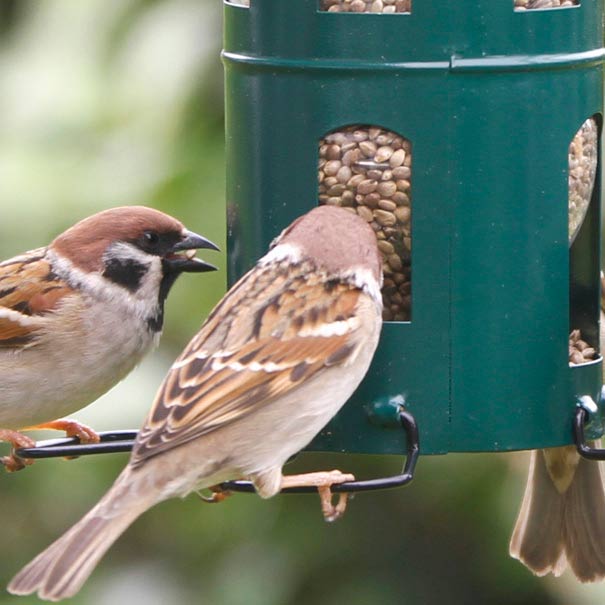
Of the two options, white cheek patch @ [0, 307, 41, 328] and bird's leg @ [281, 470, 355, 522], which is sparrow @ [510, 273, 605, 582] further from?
white cheek patch @ [0, 307, 41, 328]

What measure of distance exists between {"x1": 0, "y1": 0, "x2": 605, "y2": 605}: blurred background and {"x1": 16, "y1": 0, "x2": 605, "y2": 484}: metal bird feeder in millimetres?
1389

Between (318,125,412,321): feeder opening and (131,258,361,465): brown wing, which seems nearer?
(131,258,361,465): brown wing

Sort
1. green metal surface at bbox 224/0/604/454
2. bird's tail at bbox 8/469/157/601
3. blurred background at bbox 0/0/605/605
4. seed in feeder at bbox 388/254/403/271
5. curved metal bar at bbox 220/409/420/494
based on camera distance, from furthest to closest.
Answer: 1. blurred background at bbox 0/0/605/605
2. seed in feeder at bbox 388/254/403/271
3. green metal surface at bbox 224/0/604/454
4. curved metal bar at bbox 220/409/420/494
5. bird's tail at bbox 8/469/157/601

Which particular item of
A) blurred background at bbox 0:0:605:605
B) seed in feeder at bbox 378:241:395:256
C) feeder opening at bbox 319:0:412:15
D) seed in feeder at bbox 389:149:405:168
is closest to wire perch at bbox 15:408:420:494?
seed in feeder at bbox 378:241:395:256

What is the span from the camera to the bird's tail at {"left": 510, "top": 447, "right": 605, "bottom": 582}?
5.16 m

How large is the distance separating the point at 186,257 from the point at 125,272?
0.20 m

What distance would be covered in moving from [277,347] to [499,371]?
0.62m

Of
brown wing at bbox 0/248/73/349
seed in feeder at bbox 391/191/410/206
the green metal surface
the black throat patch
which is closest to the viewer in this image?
the green metal surface

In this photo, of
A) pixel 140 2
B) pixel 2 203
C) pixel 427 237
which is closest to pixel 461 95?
pixel 427 237

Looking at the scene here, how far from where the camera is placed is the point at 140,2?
270 inches

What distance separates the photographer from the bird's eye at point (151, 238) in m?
5.15

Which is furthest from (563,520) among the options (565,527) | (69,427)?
(69,427)

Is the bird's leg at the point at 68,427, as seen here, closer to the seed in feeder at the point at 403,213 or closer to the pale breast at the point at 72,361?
the pale breast at the point at 72,361

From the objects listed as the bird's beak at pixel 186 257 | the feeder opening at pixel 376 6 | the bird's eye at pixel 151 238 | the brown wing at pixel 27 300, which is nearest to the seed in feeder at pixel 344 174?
the feeder opening at pixel 376 6
